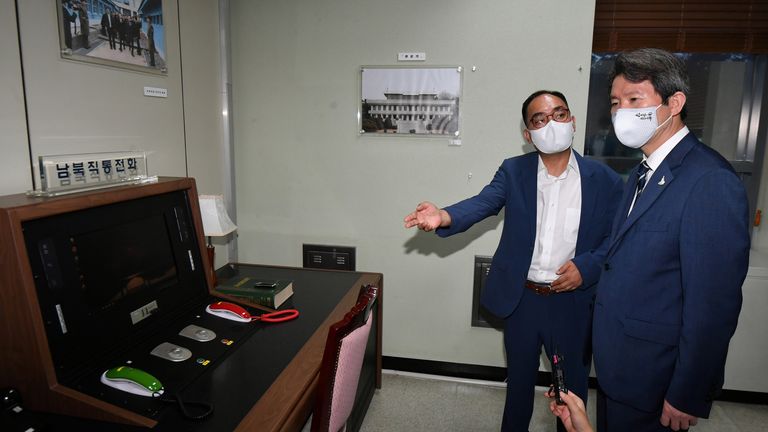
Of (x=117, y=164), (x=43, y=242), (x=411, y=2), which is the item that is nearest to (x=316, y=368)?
(x=43, y=242)

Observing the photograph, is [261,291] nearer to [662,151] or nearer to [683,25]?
[662,151]

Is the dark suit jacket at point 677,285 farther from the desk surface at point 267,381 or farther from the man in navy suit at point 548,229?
the desk surface at point 267,381

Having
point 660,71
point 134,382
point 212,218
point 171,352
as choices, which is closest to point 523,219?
point 660,71

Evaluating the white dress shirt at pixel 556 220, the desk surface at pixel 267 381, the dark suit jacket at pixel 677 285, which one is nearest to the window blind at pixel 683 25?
the white dress shirt at pixel 556 220

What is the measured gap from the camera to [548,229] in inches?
79.9

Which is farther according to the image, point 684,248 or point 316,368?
point 316,368

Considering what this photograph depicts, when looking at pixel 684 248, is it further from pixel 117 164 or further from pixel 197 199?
pixel 117 164

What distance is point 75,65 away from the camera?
172 cm

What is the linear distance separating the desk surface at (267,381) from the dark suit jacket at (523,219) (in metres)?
0.65

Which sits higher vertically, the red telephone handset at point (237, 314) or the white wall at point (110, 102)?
the white wall at point (110, 102)

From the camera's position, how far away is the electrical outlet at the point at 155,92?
208cm

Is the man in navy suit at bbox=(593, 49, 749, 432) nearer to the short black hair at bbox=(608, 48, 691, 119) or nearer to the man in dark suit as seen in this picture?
the short black hair at bbox=(608, 48, 691, 119)

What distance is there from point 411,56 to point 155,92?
1344 mm

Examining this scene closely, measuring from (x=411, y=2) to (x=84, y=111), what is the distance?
5.68 ft
